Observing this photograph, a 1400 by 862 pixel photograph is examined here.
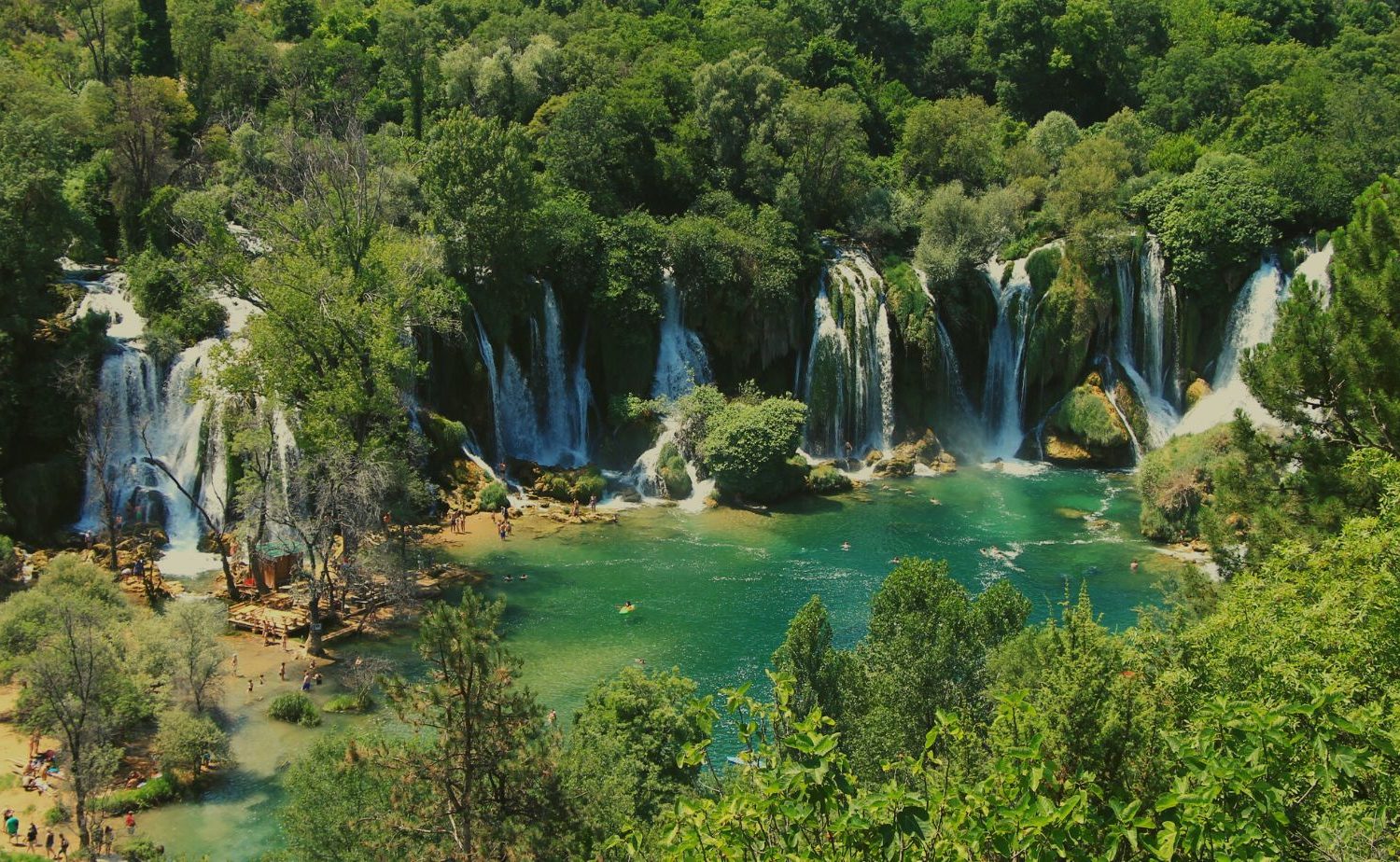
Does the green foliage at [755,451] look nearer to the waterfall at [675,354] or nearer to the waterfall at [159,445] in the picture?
the waterfall at [675,354]

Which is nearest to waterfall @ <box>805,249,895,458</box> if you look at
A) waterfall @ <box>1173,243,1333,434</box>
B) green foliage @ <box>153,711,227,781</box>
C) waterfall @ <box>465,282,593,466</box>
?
waterfall @ <box>465,282,593,466</box>

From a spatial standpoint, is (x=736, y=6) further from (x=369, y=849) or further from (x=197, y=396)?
(x=369, y=849)

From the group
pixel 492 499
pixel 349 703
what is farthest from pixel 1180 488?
pixel 349 703

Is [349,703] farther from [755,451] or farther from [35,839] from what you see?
[755,451]

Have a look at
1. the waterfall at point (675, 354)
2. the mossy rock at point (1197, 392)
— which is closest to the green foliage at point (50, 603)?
the waterfall at point (675, 354)

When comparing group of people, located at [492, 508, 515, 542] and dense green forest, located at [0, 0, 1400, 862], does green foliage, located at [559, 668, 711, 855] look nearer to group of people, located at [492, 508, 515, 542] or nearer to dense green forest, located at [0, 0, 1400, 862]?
dense green forest, located at [0, 0, 1400, 862]

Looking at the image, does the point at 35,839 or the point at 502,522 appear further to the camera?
the point at 502,522

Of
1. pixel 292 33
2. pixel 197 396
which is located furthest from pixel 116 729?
pixel 292 33
